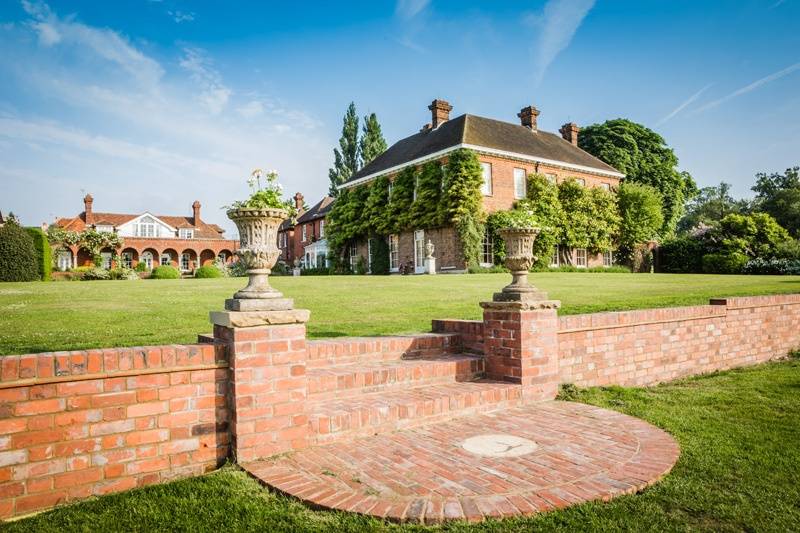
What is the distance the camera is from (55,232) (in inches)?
1502

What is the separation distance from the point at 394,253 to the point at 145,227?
36286 millimetres

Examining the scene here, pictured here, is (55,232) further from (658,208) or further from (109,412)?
(658,208)

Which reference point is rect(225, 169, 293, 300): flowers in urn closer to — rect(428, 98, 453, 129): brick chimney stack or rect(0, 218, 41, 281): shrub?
rect(0, 218, 41, 281): shrub

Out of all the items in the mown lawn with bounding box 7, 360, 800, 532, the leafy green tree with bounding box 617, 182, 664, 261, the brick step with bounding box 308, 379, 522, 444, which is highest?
the leafy green tree with bounding box 617, 182, 664, 261

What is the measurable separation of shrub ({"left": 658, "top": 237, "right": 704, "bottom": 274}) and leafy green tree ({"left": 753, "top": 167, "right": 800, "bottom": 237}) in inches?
643

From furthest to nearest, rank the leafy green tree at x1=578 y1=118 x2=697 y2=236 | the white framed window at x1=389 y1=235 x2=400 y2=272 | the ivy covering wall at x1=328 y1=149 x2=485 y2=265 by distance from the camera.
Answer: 1. the leafy green tree at x1=578 y1=118 x2=697 y2=236
2. the white framed window at x1=389 y1=235 x2=400 y2=272
3. the ivy covering wall at x1=328 y1=149 x2=485 y2=265

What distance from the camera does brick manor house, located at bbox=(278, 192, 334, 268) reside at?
41500 millimetres

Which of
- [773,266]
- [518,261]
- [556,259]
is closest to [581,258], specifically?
[556,259]

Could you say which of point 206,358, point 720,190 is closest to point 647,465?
point 206,358

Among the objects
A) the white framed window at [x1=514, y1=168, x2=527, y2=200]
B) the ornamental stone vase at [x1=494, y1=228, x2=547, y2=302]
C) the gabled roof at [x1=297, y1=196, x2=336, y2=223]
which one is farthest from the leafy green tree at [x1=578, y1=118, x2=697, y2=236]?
the ornamental stone vase at [x1=494, y1=228, x2=547, y2=302]

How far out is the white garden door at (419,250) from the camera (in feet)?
90.3

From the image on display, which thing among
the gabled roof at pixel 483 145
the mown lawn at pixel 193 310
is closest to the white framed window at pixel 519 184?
the gabled roof at pixel 483 145

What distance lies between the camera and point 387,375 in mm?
4672

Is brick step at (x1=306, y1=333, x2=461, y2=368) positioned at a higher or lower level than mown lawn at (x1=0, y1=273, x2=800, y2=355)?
lower
